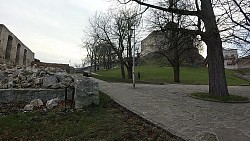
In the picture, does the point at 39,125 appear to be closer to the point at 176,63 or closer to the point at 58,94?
the point at 58,94

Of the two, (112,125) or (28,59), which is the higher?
(28,59)

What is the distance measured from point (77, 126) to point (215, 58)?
794cm

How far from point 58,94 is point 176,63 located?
19966 millimetres

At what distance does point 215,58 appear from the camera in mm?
10906

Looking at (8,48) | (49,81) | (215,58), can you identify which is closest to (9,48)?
(8,48)

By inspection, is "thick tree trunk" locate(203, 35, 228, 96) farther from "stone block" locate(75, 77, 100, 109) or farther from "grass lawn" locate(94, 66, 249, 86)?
"grass lawn" locate(94, 66, 249, 86)

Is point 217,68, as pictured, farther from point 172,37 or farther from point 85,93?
point 85,93

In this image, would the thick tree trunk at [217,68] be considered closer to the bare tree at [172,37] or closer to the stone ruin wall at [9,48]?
the bare tree at [172,37]

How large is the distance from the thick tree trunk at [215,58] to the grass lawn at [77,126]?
580 cm

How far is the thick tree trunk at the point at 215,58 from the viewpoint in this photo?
35.3ft

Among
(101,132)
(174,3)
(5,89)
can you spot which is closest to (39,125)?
(101,132)

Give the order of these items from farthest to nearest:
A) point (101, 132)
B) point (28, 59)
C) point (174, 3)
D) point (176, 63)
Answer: point (28, 59) < point (176, 63) < point (174, 3) < point (101, 132)

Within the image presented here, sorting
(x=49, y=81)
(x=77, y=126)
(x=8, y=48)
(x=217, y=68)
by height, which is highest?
(x=8, y=48)

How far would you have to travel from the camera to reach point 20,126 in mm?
5332
